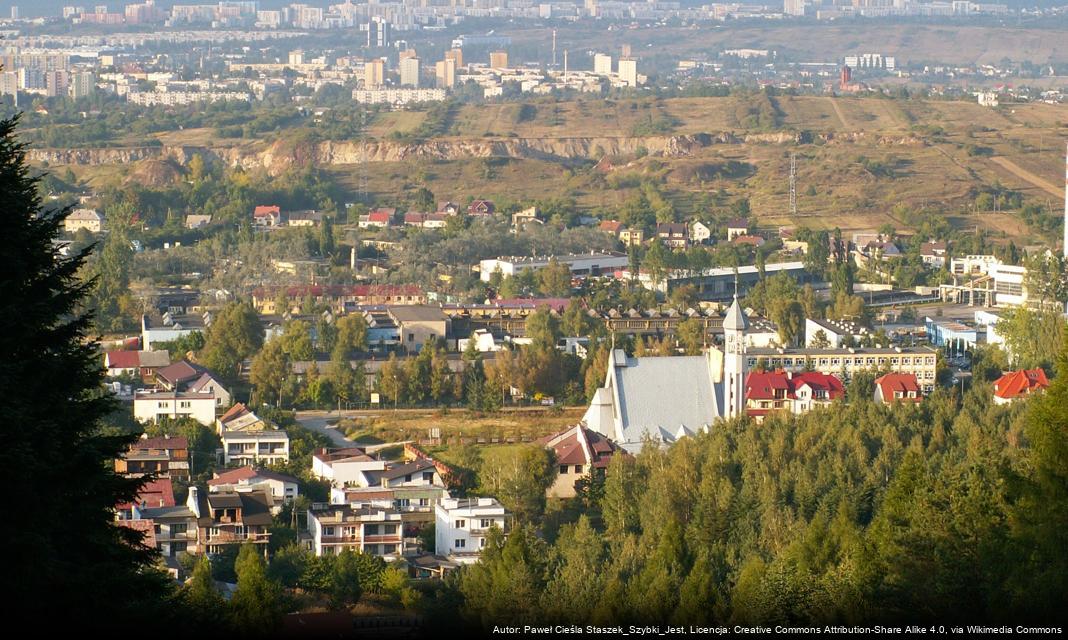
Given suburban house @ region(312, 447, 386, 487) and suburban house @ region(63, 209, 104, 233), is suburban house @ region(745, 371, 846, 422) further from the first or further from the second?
suburban house @ region(63, 209, 104, 233)

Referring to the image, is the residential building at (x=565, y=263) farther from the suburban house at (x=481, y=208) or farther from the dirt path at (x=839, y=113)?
the dirt path at (x=839, y=113)

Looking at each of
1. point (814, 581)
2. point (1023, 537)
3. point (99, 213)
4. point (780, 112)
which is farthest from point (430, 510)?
point (780, 112)

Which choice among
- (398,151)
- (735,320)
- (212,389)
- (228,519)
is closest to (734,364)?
(735,320)

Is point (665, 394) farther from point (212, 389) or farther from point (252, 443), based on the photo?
point (212, 389)

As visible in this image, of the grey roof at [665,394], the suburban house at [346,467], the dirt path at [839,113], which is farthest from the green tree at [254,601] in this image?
the dirt path at [839,113]

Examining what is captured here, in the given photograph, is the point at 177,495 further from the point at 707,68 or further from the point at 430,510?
the point at 707,68

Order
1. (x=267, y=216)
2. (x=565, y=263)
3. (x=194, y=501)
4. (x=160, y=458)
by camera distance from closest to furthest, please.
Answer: (x=194, y=501) → (x=160, y=458) → (x=565, y=263) → (x=267, y=216)
